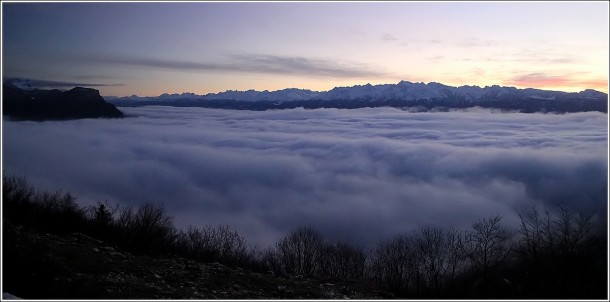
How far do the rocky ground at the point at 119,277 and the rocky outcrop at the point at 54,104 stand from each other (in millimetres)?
5350

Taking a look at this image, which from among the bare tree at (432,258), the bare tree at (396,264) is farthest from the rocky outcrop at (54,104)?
the bare tree at (432,258)

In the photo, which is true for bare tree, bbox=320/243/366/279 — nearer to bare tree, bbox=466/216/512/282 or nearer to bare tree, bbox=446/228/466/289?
bare tree, bbox=446/228/466/289

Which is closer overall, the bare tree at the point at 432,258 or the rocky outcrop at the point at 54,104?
the rocky outcrop at the point at 54,104

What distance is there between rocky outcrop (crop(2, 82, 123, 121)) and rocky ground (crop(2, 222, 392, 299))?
211 inches

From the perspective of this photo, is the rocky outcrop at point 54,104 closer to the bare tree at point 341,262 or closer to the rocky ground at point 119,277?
the rocky ground at point 119,277

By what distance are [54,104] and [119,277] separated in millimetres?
11934

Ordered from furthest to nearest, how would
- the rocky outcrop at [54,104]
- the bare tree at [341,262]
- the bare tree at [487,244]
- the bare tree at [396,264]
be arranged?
1. the bare tree at [341,262]
2. the bare tree at [396,264]
3. the bare tree at [487,244]
4. the rocky outcrop at [54,104]

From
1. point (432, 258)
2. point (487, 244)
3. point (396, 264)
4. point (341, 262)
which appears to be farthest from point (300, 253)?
point (487, 244)

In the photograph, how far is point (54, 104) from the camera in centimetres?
1741

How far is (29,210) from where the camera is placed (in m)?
11.4

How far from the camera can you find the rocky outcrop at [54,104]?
13.5m

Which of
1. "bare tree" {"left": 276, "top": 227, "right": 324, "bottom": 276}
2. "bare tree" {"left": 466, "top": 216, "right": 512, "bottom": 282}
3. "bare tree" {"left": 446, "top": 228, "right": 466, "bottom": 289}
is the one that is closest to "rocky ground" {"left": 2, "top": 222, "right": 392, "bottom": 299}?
"bare tree" {"left": 276, "top": 227, "right": 324, "bottom": 276}

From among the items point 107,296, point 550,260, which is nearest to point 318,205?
point 550,260

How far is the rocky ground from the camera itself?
25.0 feet
